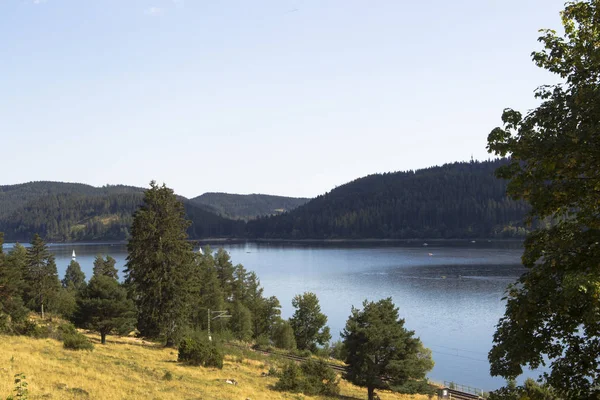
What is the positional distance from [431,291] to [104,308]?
3072 inches

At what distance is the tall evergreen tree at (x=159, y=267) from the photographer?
136ft

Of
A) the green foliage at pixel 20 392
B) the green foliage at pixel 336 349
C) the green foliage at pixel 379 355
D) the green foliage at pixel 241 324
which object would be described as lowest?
the green foliage at pixel 336 349

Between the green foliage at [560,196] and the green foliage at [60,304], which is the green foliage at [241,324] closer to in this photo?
the green foliage at [60,304]

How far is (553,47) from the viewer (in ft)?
41.1

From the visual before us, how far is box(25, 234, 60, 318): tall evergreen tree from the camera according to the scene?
65125mm

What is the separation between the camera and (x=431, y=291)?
4154 inches

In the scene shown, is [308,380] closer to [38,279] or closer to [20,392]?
[20,392]

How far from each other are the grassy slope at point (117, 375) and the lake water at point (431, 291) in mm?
28305

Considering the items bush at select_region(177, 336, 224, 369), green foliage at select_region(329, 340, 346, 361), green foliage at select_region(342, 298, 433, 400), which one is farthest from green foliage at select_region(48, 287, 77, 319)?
green foliage at select_region(342, 298, 433, 400)

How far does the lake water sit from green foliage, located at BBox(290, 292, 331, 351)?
17.7 ft

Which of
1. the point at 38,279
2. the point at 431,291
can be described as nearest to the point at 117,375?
the point at 38,279

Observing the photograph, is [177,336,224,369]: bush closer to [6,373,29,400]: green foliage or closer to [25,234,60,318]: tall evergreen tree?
[6,373,29,400]: green foliage

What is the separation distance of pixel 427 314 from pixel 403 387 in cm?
4961

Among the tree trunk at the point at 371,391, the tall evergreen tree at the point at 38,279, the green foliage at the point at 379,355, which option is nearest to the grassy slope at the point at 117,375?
the tree trunk at the point at 371,391
